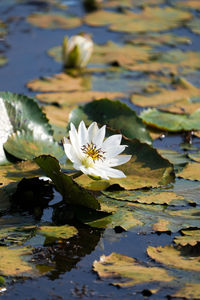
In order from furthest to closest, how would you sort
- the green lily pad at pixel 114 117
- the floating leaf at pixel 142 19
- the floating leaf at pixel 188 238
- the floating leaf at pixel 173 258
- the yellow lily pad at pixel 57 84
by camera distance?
1. the floating leaf at pixel 142 19
2. the yellow lily pad at pixel 57 84
3. the green lily pad at pixel 114 117
4. the floating leaf at pixel 188 238
5. the floating leaf at pixel 173 258

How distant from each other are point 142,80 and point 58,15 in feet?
4.99

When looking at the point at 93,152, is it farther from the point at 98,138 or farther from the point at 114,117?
the point at 114,117

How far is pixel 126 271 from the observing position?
1.77 meters

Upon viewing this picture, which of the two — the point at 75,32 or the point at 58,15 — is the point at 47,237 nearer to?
the point at 75,32

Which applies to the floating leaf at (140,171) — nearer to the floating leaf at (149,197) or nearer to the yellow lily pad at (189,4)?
the floating leaf at (149,197)

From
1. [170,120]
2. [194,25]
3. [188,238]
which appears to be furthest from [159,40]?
[188,238]

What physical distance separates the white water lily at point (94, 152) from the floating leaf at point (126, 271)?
1.03 ft

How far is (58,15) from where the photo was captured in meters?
4.87

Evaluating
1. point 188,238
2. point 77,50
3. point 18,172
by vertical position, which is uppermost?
point 77,50

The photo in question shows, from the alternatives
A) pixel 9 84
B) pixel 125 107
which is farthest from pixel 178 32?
pixel 125 107

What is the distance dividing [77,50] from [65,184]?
194cm

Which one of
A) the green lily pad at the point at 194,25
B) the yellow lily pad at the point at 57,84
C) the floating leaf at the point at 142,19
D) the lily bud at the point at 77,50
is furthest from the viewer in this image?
the floating leaf at the point at 142,19

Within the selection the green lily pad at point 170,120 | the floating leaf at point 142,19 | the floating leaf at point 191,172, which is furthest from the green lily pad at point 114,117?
the floating leaf at point 142,19

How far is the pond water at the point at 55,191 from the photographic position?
1.71 m
